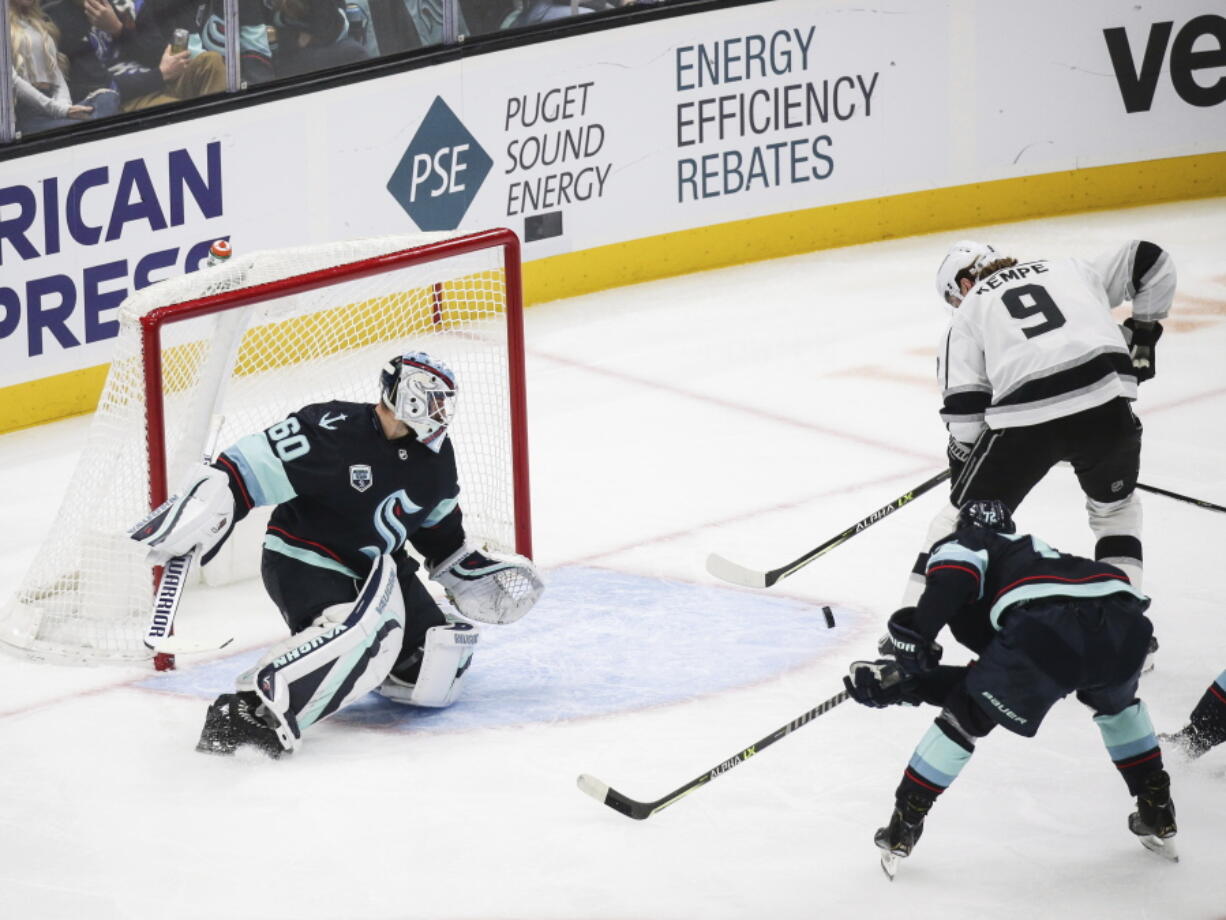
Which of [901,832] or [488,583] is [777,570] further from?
[901,832]

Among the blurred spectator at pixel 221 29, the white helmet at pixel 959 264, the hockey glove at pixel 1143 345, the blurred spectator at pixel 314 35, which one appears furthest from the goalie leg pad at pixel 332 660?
the blurred spectator at pixel 314 35

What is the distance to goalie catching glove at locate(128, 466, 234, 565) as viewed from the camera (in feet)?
13.0

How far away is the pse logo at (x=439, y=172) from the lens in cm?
707

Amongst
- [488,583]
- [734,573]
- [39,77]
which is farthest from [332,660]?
[39,77]

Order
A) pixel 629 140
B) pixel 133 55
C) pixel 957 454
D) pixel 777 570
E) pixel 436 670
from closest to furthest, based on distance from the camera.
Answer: pixel 436 670 < pixel 957 454 < pixel 777 570 < pixel 133 55 < pixel 629 140

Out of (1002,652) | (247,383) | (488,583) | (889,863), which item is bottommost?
(889,863)

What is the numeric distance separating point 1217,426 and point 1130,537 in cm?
199

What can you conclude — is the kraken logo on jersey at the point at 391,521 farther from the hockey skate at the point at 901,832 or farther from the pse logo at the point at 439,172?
the pse logo at the point at 439,172

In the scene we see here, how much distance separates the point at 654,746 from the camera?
13.5 ft

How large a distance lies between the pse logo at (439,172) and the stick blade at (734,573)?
9.18 ft

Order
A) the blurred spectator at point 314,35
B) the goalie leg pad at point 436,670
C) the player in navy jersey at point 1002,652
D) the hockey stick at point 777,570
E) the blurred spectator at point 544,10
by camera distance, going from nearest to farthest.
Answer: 1. the player in navy jersey at point 1002,652
2. the goalie leg pad at point 436,670
3. the hockey stick at point 777,570
4. the blurred spectator at point 314,35
5. the blurred spectator at point 544,10

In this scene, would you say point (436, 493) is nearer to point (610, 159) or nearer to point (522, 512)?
point (522, 512)

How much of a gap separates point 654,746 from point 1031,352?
111 centimetres

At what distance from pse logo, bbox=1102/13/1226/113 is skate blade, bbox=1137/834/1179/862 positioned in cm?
538
